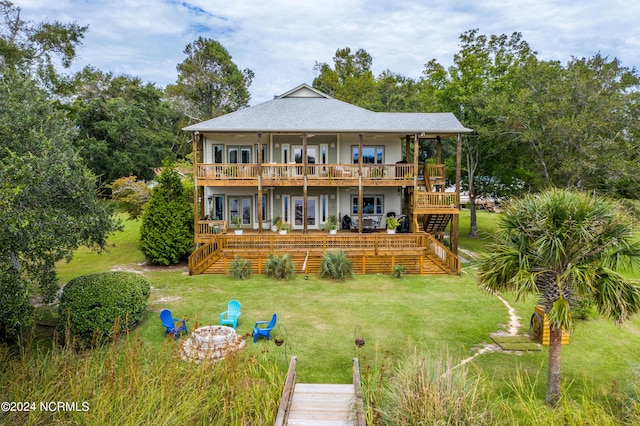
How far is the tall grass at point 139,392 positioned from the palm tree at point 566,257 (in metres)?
5.35

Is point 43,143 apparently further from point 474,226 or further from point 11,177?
point 474,226

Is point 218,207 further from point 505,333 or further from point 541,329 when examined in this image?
point 541,329

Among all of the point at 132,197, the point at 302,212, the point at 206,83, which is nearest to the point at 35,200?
the point at 132,197

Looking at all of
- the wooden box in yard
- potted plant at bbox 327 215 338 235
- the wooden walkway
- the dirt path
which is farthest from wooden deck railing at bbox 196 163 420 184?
the wooden walkway

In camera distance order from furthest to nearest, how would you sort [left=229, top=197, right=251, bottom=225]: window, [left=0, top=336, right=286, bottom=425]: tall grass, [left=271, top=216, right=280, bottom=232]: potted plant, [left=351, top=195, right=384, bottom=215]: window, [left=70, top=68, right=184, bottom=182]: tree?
[left=70, top=68, right=184, bottom=182]: tree → [left=351, top=195, right=384, bottom=215]: window → [left=229, top=197, right=251, bottom=225]: window → [left=271, top=216, right=280, bottom=232]: potted plant → [left=0, top=336, right=286, bottom=425]: tall grass

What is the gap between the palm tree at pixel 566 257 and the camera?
6711mm

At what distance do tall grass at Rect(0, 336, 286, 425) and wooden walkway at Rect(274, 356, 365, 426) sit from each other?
231mm

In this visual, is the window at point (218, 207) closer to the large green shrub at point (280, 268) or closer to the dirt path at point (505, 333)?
the large green shrub at point (280, 268)

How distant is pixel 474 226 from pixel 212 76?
3787cm

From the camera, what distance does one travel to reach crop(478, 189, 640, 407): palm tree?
22.0ft

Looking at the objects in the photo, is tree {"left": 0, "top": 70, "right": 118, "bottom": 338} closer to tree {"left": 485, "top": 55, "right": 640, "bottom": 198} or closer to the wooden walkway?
the wooden walkway

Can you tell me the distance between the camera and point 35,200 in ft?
27.9

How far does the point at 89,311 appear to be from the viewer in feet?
31.8

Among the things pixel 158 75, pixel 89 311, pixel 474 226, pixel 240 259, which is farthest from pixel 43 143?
pixel 158 75
